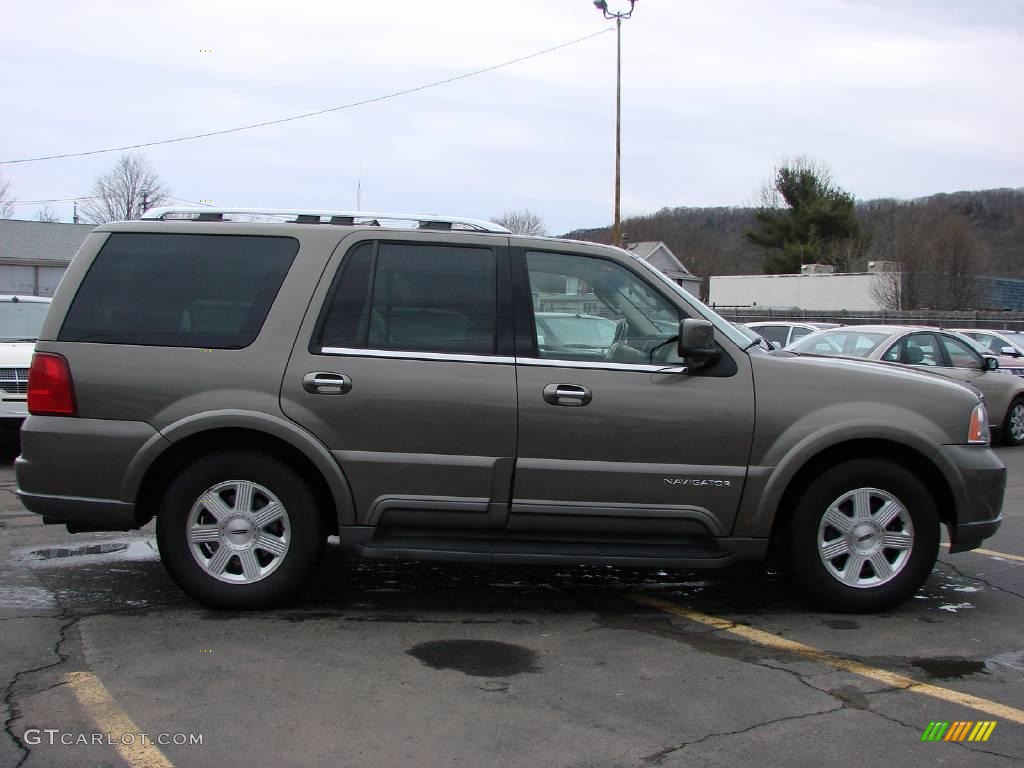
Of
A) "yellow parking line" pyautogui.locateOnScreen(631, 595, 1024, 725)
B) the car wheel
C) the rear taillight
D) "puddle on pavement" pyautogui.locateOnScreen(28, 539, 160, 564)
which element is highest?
the rear taillight

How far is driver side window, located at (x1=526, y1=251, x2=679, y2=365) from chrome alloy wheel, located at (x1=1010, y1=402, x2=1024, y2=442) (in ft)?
33.8

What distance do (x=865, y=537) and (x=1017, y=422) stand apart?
32.5 ft

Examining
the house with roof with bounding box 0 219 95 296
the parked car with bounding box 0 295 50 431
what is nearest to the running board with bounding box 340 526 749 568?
the parked car with bounding box 0 295 50 431

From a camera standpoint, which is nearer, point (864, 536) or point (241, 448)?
point (241, 448)

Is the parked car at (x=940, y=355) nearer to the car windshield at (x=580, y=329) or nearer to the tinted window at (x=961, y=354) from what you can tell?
the tinted window at (x=961, y=354)

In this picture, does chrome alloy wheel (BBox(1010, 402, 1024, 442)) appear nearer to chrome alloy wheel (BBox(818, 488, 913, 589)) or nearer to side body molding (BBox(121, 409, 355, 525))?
chrome alloy wheel (BBox(818, 488, 913, 589))

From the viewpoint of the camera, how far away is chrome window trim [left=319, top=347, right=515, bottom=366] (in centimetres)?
510

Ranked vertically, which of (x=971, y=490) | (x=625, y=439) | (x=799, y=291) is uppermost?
(x=799, y=291)

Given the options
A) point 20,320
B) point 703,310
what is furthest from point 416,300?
point 20,320

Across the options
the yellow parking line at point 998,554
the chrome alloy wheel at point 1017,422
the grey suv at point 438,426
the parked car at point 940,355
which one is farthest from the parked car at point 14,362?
the chrome alloy wheel at point 1017,422

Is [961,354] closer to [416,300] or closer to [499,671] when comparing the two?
[416,300]

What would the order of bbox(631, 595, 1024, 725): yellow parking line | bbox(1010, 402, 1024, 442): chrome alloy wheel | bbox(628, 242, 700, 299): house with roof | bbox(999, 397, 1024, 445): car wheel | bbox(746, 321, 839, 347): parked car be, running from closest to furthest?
bbox(631, 595, 1024, 725): yellow parking line < bbox(999, 397, 1024, 445): car wheel < bbox(1010, 402, 1024, 442): chrome alloy wheel < bbox(746, 321, 839, 347): parked car < bbox(628, 242, 700, 299): house with roof

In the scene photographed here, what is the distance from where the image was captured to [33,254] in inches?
1836

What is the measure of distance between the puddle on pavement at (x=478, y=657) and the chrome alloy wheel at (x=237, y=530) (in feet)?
3.34
